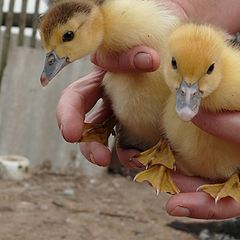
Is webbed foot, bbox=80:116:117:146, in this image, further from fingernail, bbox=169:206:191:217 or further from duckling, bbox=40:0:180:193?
fingernail, bbox=169:206:191:217

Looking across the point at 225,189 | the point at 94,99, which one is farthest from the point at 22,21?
the point at 225,189

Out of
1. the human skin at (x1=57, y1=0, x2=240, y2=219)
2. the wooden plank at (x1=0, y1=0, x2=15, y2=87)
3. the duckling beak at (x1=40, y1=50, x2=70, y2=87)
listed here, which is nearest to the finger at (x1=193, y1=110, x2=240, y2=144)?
the human skin at (x1=57, y1=0, x2=240, y2=219)

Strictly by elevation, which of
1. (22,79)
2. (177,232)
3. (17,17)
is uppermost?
(17,17)

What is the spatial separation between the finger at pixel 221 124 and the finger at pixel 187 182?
17 cm

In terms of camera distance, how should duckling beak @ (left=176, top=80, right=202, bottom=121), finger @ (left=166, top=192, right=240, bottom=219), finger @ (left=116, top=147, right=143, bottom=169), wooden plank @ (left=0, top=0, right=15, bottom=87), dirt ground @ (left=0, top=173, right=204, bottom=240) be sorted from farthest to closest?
wooden plank @ (left=0, top=0, right=15, bottom=87)
dirt ground @ (left=0, top=173, right=204, bottom=240)
finger @ (left=116, top=147, right=143, bottom=169)
finger @ (left=166, top=192, right=240, bottom=219)
duckling beak @ (left=176, top=80, right=202, bottom=121)

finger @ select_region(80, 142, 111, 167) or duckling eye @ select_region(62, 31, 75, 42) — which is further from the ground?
duckling eye @ select_region(62, 31, 75, 42)

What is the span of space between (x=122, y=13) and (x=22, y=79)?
2.52 metres

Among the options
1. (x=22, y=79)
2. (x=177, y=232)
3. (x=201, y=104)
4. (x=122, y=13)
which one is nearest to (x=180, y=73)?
(x=201, y=104)

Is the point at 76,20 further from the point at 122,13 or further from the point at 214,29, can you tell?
the point at 214,29

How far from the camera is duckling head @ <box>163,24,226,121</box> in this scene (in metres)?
1.36

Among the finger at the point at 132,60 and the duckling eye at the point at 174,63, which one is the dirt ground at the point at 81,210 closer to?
the finger at the point at 132,60

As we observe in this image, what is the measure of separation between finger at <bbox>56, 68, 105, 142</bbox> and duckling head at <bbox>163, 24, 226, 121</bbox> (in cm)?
32

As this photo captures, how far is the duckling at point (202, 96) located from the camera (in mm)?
1378

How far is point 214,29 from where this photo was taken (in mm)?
1484
